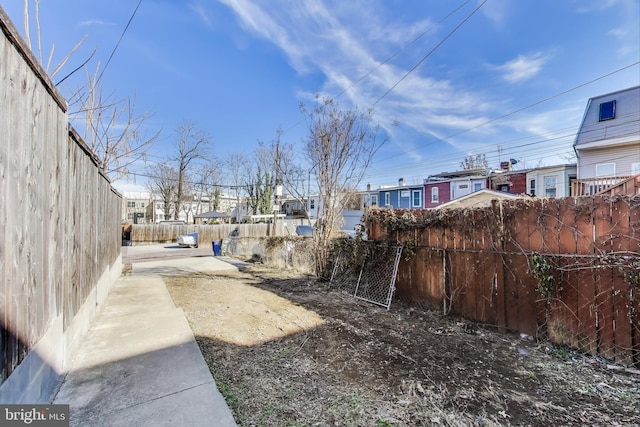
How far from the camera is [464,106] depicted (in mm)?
12547

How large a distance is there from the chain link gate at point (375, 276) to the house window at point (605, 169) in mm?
11377

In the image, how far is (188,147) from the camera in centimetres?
2464

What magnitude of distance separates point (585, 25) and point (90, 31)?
33.2 feet

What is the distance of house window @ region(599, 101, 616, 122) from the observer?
37.2 ft

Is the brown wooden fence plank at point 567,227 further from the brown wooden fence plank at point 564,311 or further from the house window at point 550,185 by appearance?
the house window at point 550,185

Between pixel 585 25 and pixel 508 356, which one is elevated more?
pixel 585 25

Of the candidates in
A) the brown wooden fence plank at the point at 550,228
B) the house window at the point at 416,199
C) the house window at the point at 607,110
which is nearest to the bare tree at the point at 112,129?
the brown wooden fence plank at the point at 550,228

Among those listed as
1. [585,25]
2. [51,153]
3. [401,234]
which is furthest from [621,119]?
[51,153]

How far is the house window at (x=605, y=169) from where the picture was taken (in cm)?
1116

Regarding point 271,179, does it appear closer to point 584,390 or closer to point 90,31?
point 90,31

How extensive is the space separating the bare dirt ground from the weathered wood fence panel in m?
1.21

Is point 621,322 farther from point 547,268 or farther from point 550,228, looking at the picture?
point 550,228

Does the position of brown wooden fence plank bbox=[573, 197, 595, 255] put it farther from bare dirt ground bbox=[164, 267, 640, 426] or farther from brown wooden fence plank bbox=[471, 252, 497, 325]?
bare dirt ground bbox=[164, 267, 640, 426]

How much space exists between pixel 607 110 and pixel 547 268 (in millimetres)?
13195
